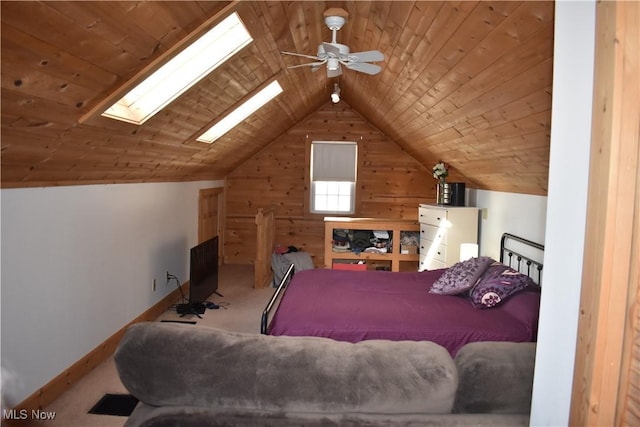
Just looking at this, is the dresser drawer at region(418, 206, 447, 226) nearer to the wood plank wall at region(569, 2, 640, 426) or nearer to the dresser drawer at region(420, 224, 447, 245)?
the dresser drawer at region(420, 224, 447, 245)

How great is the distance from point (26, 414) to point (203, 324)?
1.98m

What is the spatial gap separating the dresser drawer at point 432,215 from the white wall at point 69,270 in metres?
3.28

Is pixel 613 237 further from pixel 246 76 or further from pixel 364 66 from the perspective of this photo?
pixel 246 76

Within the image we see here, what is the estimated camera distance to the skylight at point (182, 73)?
2883 mm

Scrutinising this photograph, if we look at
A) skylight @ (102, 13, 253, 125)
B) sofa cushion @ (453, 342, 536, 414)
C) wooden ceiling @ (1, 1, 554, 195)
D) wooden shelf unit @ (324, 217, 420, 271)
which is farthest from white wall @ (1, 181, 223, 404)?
sofa cushion @ (453, 342, 536, 414)

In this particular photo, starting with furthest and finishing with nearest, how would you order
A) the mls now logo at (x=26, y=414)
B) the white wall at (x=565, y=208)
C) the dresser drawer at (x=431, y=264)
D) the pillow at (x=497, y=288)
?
1. the dresser drawer at (x=431, y=264)
2. the pillow at (x=497, y=288)
3. the mls now logo at (x=26, y=414)
4. the white wall at (x=565, y=208)

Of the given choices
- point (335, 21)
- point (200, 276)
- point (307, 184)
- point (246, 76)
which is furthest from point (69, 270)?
point (307, 184)

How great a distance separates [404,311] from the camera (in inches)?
120

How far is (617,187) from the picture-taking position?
1.13 meters

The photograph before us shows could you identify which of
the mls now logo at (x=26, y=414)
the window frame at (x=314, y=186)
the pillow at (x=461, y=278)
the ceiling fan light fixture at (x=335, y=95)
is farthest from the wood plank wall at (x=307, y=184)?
the mls now logo at (x=26, y=414)

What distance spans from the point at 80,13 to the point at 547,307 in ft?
6.35

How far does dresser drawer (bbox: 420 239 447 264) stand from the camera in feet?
17.2

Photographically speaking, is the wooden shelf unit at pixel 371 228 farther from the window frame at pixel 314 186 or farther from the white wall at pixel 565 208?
the white wall at pixel 565 208

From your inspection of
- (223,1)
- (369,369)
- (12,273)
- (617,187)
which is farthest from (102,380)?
(617,187)
